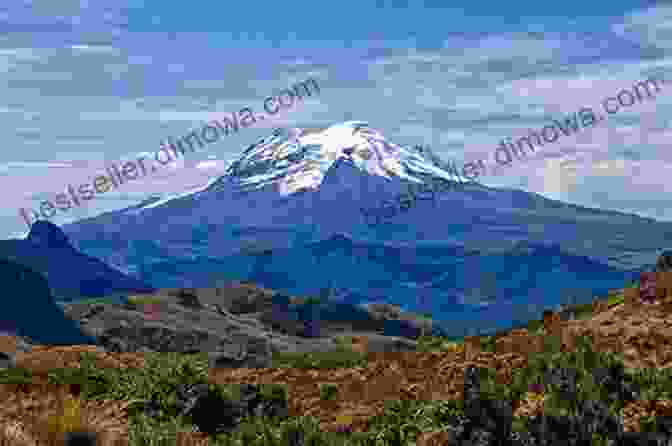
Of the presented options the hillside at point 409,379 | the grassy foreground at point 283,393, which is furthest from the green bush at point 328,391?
the grassy foreground at point 283,393

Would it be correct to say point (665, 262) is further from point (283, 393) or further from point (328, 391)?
point (283, 393)

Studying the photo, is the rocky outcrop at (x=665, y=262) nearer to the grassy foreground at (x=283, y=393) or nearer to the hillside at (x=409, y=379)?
the hillside at (x=409, y=379)

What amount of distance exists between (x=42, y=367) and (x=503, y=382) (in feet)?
50.0

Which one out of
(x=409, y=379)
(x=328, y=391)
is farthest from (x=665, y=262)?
(x=328, y=391)

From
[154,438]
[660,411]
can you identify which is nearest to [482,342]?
[660,411]

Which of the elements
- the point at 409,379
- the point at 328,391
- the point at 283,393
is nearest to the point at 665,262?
the point at 409,379

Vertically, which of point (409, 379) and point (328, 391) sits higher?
point (409, 379)

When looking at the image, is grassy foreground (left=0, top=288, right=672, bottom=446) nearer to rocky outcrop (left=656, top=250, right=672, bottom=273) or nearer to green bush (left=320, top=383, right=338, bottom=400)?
green bush (left=320, top=383, right=338, bottom=400)

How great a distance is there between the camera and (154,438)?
1819 centimetres

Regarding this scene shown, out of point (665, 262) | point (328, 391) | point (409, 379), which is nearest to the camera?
point (409, 379)

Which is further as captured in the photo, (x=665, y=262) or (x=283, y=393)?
(x=665, y=262)

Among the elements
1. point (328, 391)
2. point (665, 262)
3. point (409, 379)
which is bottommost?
point (328, 391)

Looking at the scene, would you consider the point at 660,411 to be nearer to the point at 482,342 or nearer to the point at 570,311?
the point at 482,342

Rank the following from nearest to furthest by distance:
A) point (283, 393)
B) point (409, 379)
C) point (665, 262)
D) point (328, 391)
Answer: point (283, 393)
point (409, 379)
point (328, 391)
point (665, 262)
